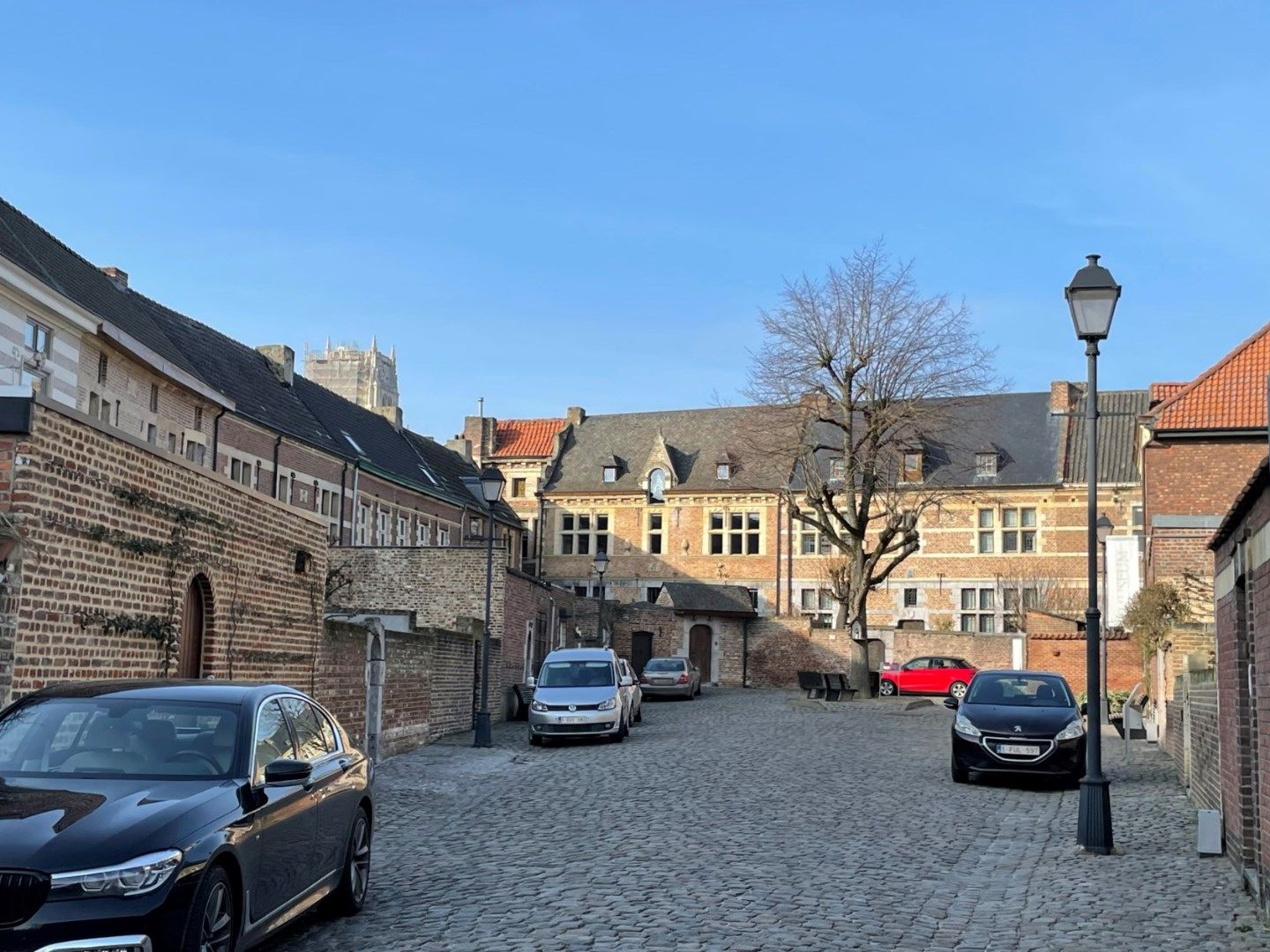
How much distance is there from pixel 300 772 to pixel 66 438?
568cm

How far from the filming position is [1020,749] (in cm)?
1852

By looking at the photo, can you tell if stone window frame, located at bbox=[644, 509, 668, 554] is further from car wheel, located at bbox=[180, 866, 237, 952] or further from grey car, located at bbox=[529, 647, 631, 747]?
car wheel, located at bbox=[180, 866, 237, 952]

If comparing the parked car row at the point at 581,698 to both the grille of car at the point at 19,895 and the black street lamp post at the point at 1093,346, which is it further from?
the grille of car at the point at 19,895

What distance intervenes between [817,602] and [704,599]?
32.3ft

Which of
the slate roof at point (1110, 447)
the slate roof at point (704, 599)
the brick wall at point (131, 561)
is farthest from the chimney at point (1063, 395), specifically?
the brick wall at point (131, 561)

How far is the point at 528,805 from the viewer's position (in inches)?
640

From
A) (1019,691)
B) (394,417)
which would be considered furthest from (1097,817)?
(394,417)

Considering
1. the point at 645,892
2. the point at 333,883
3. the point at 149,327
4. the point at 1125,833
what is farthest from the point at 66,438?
the point at 149,327

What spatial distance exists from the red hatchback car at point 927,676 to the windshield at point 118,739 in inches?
1596

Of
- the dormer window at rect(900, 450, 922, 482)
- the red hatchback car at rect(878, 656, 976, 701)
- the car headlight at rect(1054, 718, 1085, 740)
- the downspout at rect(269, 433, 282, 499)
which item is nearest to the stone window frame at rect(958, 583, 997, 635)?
the dormer window at rect(900, 450, 922, 482)

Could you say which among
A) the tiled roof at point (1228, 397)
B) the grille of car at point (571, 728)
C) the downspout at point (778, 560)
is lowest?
the grille of car at point (571, 728)

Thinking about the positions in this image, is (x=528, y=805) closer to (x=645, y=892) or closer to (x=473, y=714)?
(x=645, y=892)

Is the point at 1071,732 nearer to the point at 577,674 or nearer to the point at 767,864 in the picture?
the point at 767,864

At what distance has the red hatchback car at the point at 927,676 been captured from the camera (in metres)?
46.7
